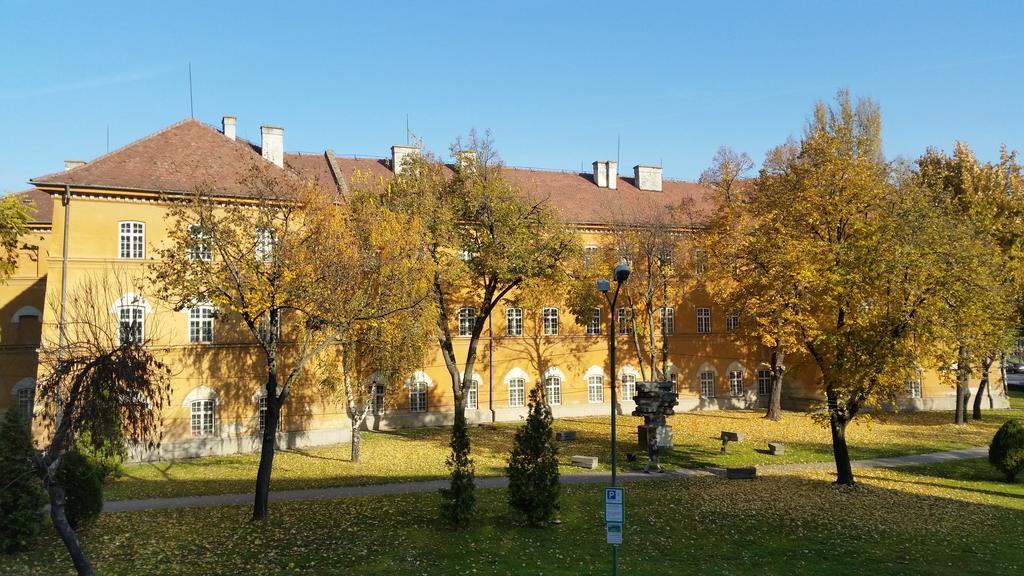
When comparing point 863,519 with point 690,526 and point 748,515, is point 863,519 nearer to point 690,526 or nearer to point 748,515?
point 748,515

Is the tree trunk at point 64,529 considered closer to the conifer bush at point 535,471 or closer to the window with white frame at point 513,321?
the conifer bush at point 535,471

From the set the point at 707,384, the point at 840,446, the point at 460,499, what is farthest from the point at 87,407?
the point at 707,384

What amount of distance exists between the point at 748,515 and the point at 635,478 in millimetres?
6330

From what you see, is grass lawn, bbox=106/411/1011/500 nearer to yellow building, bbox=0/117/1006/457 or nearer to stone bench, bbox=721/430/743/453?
stone bench, bbox=721/430/743/453

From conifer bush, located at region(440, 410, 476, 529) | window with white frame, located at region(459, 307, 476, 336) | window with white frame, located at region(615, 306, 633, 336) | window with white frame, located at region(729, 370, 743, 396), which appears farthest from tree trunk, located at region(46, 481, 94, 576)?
window with white frame, located at region(729, 370, 743, 396)

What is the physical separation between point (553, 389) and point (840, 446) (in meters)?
20.7

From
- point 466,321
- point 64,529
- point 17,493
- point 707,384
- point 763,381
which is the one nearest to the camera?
point 64,529

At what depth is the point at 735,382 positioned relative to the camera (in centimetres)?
4619

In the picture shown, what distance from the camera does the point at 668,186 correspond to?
50344mm

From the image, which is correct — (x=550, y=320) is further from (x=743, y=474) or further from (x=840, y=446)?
(x=840, y=446)

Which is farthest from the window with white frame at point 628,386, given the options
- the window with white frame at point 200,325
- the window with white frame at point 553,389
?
the window with white frame at point 200,325

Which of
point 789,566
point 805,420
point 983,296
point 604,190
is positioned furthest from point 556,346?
point 789,566

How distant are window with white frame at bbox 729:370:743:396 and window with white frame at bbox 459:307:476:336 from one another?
18.7 metres

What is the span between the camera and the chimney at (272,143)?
37000mm
